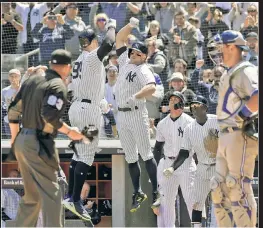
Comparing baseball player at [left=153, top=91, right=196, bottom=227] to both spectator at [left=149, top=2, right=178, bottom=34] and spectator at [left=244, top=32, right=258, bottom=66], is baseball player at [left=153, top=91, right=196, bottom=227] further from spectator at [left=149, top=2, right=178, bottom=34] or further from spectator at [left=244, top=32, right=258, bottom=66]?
spectator at [left=149, top=2, right=178, bottom=34]

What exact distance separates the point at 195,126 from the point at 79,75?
1627 mm

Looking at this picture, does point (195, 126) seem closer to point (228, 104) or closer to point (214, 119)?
point (214, 119)

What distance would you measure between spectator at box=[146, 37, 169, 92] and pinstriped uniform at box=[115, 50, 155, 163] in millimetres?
2529

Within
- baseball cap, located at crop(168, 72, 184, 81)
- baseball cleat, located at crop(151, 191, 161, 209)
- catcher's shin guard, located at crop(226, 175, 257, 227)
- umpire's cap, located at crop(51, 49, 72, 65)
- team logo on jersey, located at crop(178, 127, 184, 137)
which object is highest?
umpire's cap, located at crop(51, 49, 72, 65)

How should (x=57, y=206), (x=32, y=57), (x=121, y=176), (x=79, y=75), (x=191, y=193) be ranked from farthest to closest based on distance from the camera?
1. (x=32, y=57)
2. (x=121, y=176)
3. (x=191, y=193)
4. (x=79, y=75)
5. (x=57, y=206)

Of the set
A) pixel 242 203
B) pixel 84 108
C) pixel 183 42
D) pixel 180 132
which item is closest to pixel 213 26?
pixel 183 42

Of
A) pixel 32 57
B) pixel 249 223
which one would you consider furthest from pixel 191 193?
pixel 32 57

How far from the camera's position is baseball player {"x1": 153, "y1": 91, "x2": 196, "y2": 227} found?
44.9 feet

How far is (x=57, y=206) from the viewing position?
1071 centimetres

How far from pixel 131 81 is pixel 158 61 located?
111 inches

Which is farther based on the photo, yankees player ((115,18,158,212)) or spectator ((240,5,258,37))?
spectator ((240,5,258,37))

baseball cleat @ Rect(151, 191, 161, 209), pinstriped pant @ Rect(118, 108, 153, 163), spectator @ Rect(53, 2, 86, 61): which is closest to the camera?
pinstriped pant @ Rect(118, 108, 153, 163)

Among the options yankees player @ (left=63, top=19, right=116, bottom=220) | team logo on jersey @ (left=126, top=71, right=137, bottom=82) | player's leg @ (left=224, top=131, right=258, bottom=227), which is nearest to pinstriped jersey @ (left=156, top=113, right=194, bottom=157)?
team logo on jersey @ (left=126, top=71, right=137, bottom=82)

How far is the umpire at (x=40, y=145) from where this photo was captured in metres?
10.6
